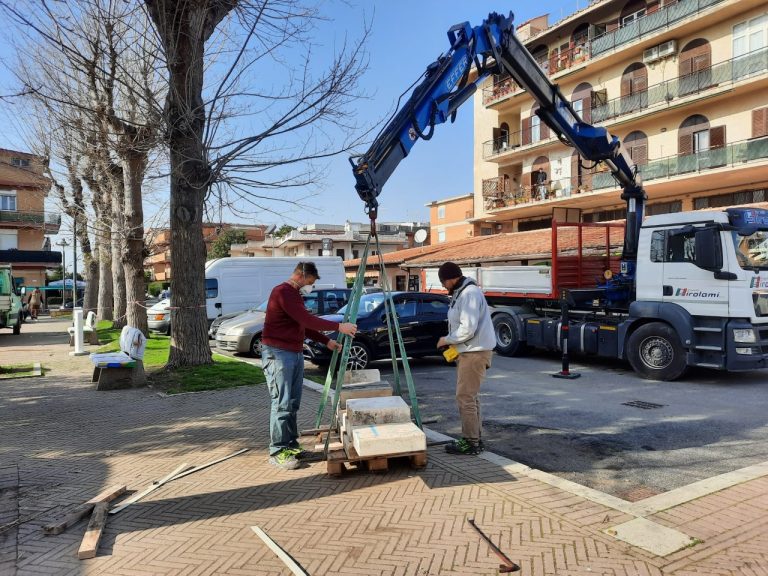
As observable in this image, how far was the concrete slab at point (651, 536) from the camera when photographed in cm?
354

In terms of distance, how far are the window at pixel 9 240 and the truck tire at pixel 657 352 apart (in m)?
52.2

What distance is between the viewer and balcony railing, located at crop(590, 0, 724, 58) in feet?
78.9

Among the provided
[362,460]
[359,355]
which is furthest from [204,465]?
[359,355]

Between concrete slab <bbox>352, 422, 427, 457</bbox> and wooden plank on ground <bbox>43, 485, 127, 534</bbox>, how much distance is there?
6.55 feet

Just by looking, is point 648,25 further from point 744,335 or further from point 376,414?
point 376,414

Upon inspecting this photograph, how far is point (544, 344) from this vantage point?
12109mm

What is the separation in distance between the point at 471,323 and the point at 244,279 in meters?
13.6

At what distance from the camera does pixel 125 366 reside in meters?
9.55

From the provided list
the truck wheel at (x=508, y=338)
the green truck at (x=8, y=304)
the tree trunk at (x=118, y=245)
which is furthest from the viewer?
the green truck at (x=8, y=304)

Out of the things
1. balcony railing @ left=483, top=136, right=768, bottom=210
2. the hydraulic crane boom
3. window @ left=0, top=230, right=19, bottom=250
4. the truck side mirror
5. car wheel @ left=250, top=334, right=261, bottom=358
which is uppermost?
balcony railing @ left=483, top=136, right=768, bottom=210

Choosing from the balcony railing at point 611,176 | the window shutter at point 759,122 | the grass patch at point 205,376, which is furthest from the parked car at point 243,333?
the window shutter at point 759,122

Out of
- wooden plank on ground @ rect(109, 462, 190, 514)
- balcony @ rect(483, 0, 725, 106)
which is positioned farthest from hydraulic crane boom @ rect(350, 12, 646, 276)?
balcony @ rect(483, 0, 725, 106)

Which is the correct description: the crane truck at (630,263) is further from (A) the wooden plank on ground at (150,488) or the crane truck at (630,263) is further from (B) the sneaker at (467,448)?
(A) the wooden plank on ground at (150,488)

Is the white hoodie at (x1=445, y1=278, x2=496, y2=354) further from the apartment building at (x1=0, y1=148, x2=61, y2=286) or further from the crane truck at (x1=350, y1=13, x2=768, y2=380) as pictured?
the apartment building at (x1=0, y1=148, x2=61, y2=286)
